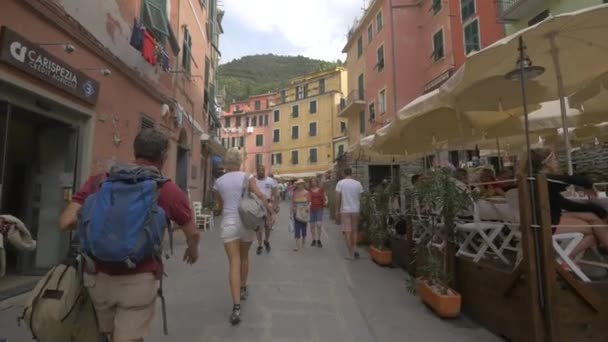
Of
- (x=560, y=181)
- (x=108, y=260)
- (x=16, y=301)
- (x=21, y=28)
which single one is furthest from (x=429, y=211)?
(x=21, y=28)

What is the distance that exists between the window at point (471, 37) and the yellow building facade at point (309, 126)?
20.4 metres

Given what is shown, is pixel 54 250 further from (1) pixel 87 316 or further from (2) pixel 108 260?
(2) pixel 108 260

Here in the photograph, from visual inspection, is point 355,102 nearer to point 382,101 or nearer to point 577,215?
point 382,101

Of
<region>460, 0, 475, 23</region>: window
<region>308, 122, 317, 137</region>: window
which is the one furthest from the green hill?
<region>460, 0, 475, 23</region>: window

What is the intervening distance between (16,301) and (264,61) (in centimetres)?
9680

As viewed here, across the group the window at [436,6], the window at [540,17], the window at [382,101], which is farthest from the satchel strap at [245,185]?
the window at [382,101]

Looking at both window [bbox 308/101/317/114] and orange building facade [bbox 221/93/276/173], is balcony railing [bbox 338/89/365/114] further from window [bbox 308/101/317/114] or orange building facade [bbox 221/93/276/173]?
orange building facade [bbox 221/93/276/173]

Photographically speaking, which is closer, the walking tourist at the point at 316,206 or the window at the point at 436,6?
the walking tourist at the point at 316,206

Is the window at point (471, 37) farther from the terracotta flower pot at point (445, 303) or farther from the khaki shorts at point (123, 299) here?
the khaki shorts at point (123, 299)

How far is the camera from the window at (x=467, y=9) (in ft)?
55.8

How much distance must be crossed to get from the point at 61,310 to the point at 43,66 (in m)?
3.89

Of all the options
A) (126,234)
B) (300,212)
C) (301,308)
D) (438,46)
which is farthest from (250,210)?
(438,46)

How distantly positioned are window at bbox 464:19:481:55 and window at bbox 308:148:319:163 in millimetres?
25815

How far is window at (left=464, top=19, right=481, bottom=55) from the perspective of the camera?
16.7 metres
